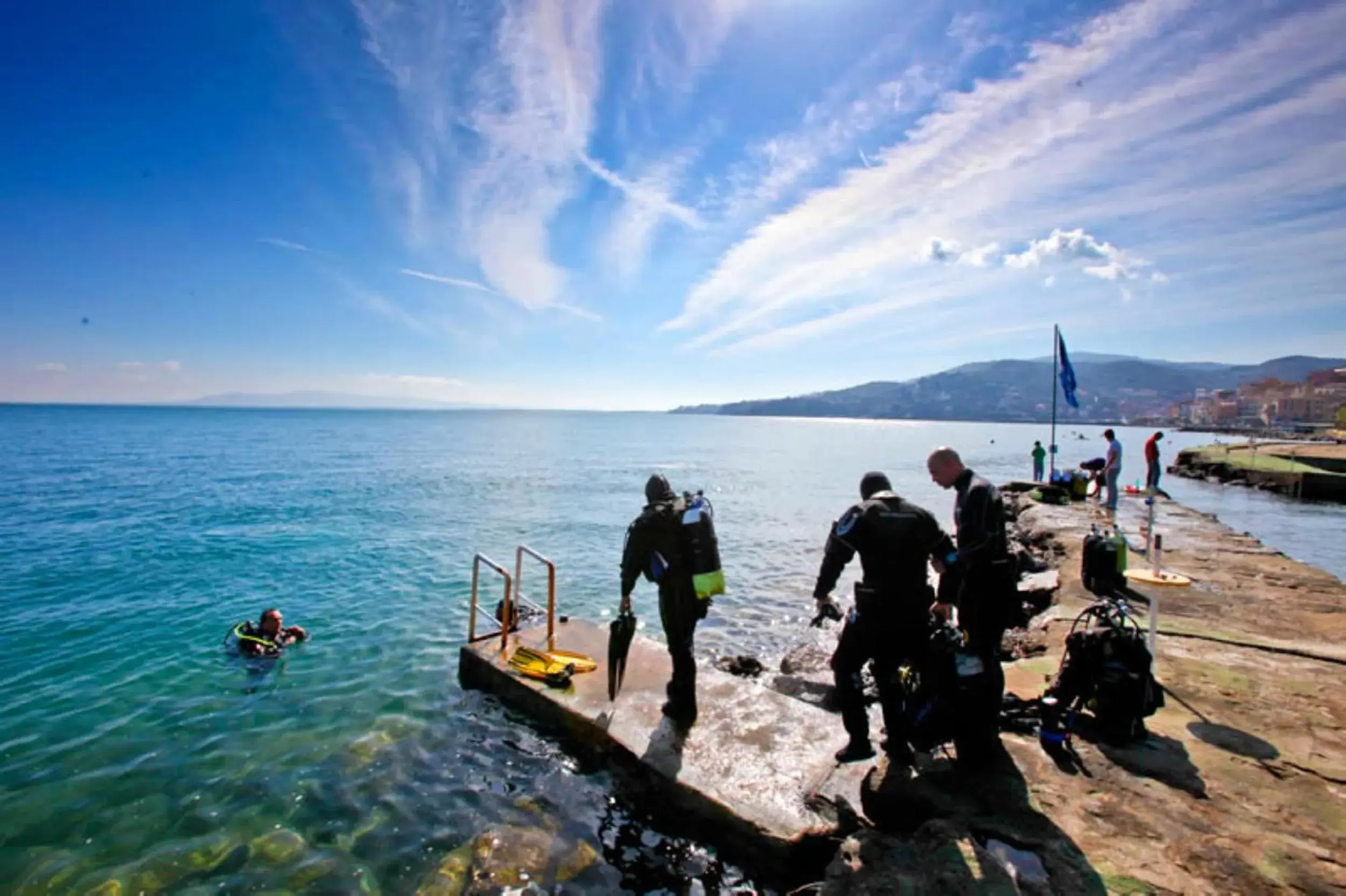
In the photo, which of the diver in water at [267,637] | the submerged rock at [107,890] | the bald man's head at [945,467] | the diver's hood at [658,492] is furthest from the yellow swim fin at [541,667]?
the diver in water at [267,637]

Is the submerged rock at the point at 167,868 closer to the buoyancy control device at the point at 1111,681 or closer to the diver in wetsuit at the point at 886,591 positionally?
the diver in wetsuit at the point at 886,591

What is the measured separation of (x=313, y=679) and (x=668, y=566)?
289 inches

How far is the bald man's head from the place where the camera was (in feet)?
16.8

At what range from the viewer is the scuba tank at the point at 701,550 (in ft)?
18.9

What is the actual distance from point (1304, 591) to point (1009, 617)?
31.9ft

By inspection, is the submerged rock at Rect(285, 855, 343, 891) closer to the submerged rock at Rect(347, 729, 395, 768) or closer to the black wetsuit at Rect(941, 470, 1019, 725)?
the submerged rock at Rect(347, 729, 395, 768)

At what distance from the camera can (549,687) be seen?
7391mm

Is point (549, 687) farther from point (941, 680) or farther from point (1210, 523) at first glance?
point (1210, 523)

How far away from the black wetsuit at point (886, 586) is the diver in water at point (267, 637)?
10.2 m

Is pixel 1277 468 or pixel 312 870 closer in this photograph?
pixel 312 870

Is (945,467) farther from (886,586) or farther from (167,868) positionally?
(167,868)

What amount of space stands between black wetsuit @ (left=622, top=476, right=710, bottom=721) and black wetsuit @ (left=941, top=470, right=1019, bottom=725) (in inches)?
90.2

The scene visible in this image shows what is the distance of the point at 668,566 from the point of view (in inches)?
231

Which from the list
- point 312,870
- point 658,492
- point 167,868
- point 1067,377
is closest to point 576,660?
point 658,492
